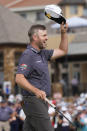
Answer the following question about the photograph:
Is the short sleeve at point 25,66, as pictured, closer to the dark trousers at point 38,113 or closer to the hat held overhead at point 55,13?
the dark trousers at point 38,113

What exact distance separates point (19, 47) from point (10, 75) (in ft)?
6.90

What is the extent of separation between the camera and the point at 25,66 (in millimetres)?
5656

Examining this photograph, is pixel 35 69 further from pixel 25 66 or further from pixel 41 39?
pixel 41 39

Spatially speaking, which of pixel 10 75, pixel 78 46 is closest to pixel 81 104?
pixel 10 75

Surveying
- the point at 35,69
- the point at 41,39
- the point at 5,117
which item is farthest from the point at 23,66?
the point at 5,117

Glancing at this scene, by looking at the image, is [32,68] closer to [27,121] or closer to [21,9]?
[27,121]

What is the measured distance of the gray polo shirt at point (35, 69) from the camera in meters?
5.68

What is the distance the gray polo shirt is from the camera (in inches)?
224

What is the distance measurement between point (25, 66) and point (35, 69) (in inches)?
6.2

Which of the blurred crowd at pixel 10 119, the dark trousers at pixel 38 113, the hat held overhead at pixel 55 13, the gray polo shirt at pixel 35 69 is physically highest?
the hat held overhead at pixel 55 13

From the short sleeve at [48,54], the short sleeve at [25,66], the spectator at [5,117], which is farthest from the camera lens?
the spectator at [5,117]

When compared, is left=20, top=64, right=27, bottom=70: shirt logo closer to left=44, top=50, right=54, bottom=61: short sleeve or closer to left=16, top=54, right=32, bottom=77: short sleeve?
left=16, top=54, right=32, bottom=77: short sleeve

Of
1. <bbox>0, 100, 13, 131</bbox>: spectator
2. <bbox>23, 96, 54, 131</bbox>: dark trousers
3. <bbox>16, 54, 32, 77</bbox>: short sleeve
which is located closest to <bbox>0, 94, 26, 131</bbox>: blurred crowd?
<bbox>0, 100, 13, 131</bbox>: spectator

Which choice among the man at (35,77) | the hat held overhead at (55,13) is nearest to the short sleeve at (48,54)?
the man at (35,77)
